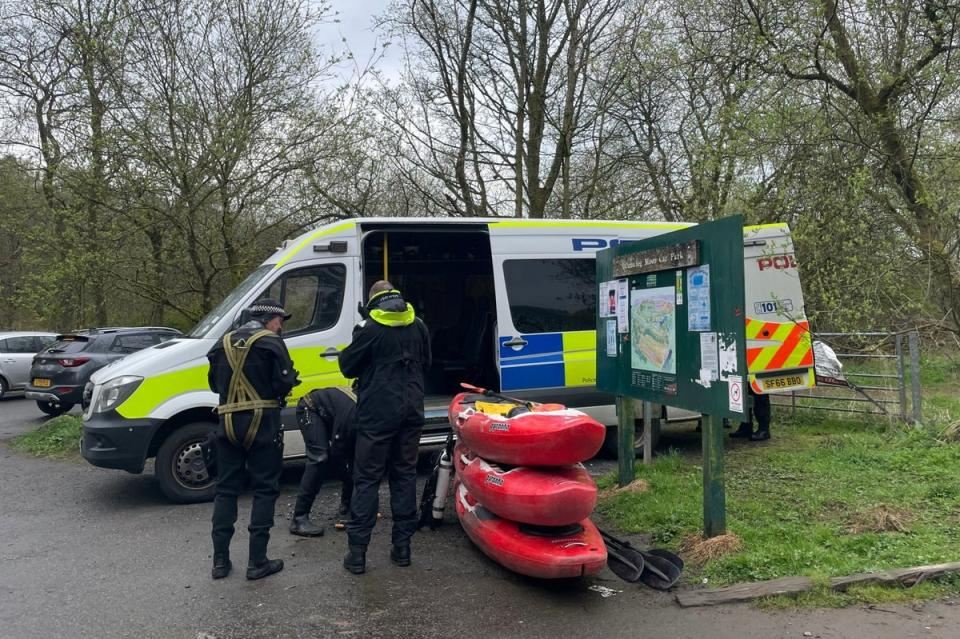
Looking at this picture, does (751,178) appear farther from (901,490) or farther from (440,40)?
(440,40)

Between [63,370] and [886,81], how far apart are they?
12870mm

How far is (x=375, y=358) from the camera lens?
4.93 meters

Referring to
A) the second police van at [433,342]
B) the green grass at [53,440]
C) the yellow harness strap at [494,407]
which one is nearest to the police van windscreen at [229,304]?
the second police van at [433,342]

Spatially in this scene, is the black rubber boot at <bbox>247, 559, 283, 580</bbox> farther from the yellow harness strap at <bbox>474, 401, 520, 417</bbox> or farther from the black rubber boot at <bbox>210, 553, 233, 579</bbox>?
the yellow harness strap at <bbox>474, 401, 520, 417</bbox>

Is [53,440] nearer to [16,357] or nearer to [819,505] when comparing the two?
[16,357]

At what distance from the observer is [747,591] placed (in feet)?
13.2

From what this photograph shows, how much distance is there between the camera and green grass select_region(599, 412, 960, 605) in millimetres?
4270

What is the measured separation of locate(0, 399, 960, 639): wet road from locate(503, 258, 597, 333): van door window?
281 centimetres

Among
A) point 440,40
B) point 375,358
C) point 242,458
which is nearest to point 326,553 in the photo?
point 242,458

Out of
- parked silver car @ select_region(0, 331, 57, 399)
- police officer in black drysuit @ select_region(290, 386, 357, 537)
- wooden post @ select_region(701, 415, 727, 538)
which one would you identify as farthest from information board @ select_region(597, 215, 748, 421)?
parked silver car @ select_region(0, 331, 57, 399)

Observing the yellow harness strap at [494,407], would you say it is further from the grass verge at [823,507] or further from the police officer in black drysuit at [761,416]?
the police officer in black drysuit at [761,416]

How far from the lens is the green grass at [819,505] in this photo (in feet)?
14.0

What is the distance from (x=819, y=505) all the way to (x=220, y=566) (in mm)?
4579

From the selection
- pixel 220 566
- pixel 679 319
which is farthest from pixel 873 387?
pixel 220 566
